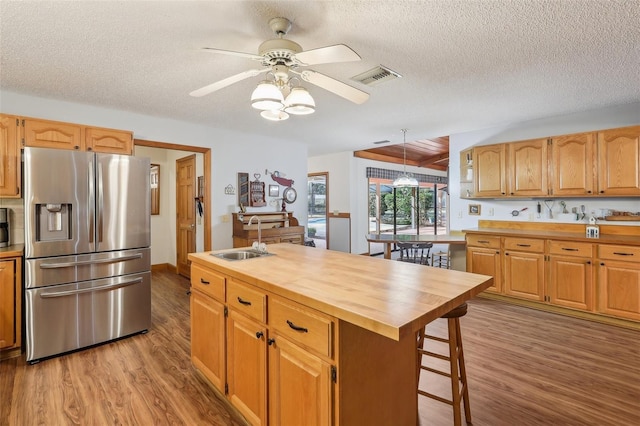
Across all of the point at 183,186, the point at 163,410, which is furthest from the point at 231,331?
the point at 183,186

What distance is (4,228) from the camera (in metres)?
2.84

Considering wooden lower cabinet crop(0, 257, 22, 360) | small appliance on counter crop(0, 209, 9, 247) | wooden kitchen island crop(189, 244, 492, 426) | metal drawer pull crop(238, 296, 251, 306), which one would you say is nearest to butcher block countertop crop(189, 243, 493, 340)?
wooden kitchen island crop(189, 244, 492, 426)

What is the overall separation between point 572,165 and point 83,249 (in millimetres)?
5160

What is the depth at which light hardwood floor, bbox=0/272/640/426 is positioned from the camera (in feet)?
6.29

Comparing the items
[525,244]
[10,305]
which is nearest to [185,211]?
[10,305]

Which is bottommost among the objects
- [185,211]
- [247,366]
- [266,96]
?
[247,366]

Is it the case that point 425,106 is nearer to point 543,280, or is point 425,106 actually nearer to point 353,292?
point 543,280

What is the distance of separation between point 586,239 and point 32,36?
5.05 metres

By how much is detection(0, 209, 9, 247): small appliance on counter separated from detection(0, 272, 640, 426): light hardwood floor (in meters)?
1.02

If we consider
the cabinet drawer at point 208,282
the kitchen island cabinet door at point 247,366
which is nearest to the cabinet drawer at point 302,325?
the kitchen island cabinet door at point 247,366

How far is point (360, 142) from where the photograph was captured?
576cm

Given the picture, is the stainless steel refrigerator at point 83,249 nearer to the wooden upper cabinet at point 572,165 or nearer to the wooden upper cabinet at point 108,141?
the wooden upper cabinet at point 108,141

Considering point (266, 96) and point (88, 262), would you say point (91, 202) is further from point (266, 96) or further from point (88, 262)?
point (266, 96)

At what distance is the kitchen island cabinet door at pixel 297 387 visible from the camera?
49.7 inches
